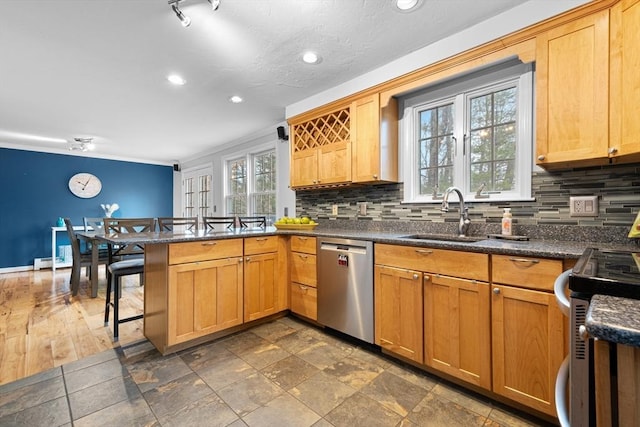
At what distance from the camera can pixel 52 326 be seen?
2682 millimetres

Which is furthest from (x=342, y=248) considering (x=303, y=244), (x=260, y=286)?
(x=260, y=286)

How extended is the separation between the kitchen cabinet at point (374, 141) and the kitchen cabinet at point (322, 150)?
0.10m

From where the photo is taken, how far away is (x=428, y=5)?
5.93 feet

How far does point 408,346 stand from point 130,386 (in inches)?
67.8

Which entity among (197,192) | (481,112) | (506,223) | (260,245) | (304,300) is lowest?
(304,300)

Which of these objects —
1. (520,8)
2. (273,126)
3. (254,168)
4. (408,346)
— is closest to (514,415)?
(408,346)

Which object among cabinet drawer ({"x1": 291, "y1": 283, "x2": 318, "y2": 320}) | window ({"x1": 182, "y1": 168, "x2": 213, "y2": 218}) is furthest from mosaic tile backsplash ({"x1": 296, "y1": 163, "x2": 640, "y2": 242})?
window ({"x1": 182, "y1": 168, "x2": 213, "y2": 218})

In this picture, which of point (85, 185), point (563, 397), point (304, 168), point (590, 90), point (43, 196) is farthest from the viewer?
point (85, 185)

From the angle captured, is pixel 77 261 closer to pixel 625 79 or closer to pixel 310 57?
pixel 310 57

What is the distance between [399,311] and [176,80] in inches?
112

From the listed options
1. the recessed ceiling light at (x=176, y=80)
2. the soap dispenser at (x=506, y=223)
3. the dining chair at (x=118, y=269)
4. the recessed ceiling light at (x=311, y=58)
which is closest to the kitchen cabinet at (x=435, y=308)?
the soap dispenser at (x=506, y=223)

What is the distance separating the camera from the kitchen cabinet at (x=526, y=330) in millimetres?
1382

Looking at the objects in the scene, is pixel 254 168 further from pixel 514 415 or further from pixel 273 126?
pixel 514 415

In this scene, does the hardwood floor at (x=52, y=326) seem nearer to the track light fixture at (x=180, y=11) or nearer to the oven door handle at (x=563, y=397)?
the track light fixture at (x=180, y=11)
